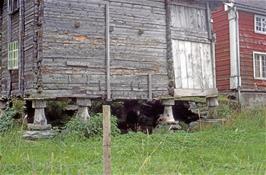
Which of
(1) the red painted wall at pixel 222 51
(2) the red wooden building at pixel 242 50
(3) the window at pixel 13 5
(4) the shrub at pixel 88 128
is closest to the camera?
(4) the shrub at pixel 88 128

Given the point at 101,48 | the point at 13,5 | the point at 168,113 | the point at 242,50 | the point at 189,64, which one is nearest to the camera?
the point at 101,48

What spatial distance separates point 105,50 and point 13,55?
10.7 feet

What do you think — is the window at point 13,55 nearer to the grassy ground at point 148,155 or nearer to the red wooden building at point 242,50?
the grassy ground at point 148,155

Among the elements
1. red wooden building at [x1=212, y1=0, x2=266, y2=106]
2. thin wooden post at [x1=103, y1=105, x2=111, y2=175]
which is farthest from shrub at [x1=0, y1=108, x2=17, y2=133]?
red wooden building at [x1=212, y1=0, x2=266, y2=106]

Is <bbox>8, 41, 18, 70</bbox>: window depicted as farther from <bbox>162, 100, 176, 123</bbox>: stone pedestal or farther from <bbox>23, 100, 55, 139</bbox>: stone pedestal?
<bbox>162, 100, 176, 123</bbox>: stone pedestal

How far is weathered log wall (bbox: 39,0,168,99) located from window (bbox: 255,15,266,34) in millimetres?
7981

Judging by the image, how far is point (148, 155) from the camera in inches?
319

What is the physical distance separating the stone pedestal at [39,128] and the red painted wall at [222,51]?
35.1ft

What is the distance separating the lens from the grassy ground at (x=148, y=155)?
22.1ft

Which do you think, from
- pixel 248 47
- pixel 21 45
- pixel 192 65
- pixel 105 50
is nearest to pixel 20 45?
pixel 21 45

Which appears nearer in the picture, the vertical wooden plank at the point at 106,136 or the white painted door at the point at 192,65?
the vertical wooden plank at the point at 106,136

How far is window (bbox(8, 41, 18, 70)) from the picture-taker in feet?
47.8

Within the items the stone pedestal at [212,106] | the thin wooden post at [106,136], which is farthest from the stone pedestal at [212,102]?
the thin wooden post at [106,136]

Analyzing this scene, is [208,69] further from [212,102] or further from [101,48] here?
[101,48]
